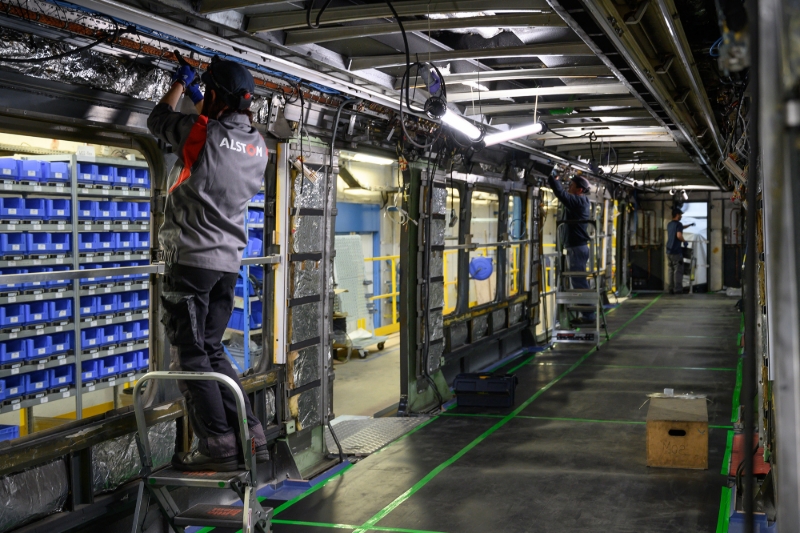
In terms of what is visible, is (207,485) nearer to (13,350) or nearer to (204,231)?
(204,231)

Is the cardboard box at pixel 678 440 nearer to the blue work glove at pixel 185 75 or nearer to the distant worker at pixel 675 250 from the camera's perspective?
the blue work glove at pixel 185 75

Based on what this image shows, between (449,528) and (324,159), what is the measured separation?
3086 millimetres

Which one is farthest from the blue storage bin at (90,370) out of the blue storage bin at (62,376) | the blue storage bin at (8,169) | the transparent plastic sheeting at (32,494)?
the transparent plastic sheeting at (32,494)

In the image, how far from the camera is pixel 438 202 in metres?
8.92

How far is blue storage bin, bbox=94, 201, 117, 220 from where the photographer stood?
6.58m

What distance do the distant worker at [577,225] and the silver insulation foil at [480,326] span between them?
244 cm

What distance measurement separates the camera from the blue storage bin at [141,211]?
6.96 m

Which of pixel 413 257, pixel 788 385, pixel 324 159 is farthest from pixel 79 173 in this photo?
pixel 788 385

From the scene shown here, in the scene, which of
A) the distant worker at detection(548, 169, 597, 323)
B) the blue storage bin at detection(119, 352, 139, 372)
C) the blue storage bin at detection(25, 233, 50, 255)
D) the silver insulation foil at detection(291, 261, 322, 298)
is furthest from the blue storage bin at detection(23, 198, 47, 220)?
the distant worker at detection(548, 169, 597, 323)

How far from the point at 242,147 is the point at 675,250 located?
2001 cm

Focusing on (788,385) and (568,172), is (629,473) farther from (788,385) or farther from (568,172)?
(568,172)

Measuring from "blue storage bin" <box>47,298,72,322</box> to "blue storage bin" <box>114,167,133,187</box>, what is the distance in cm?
113

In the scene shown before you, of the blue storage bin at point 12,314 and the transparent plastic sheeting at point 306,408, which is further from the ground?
the blue storage bin at point 12,314

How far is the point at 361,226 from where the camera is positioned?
50.8ft
